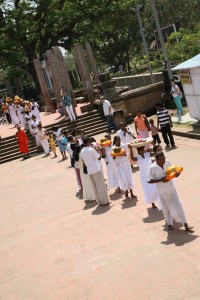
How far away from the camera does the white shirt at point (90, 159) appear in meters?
10.4

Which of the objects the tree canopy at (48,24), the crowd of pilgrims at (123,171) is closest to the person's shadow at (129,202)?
the crowd of pilgrims at (123,171)

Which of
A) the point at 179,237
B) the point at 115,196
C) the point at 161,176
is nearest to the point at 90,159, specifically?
the point at 115,196

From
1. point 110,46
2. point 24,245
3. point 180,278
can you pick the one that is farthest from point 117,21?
point 180,278

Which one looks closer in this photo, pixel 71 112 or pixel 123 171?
pixel 123 171

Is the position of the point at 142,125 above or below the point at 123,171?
above

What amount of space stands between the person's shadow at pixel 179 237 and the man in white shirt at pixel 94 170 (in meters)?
2.95

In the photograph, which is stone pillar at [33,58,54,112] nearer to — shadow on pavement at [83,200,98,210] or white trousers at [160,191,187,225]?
shadow on pavement at [83,200,98,210]

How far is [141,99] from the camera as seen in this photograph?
23.0m

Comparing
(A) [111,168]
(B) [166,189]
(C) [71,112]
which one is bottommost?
(A) [111,168]

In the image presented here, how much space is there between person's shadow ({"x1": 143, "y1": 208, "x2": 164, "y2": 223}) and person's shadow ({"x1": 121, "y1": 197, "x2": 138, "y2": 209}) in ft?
2.76

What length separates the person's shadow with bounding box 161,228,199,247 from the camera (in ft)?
24.4

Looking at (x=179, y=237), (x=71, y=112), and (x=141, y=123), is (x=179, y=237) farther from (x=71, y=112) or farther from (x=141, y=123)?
(x=71, y=112)

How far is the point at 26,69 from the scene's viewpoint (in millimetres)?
39469

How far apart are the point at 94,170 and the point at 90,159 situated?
0.92 feet
